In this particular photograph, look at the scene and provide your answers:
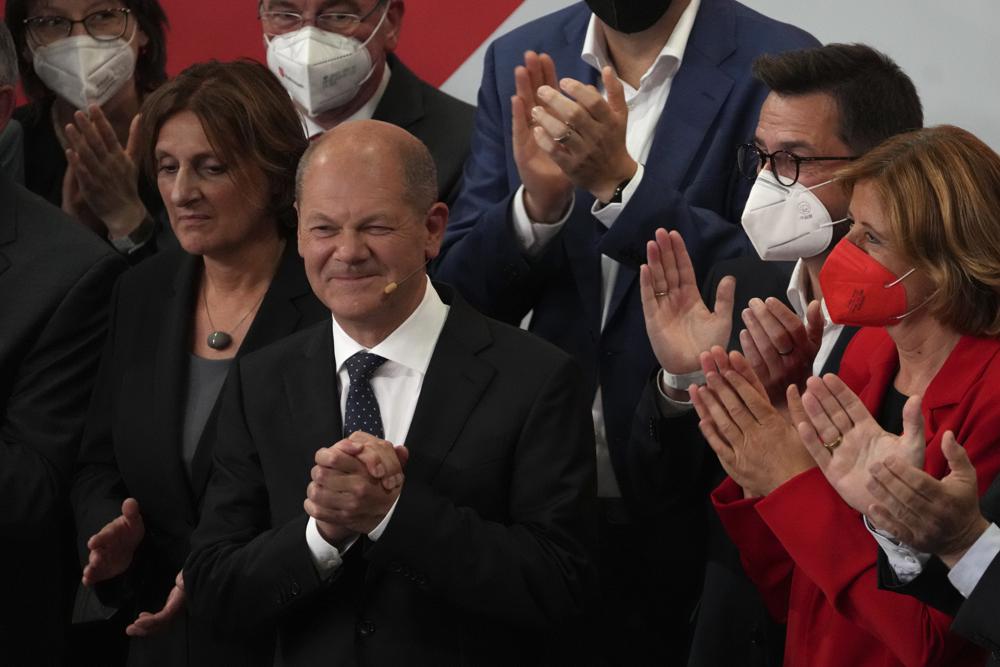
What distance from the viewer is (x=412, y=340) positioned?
3.16m

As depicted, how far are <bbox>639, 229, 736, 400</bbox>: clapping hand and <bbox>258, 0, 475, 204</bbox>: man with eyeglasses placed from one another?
1.01m

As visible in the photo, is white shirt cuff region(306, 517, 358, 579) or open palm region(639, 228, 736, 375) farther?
open palm region(639, 228, 736, 375)

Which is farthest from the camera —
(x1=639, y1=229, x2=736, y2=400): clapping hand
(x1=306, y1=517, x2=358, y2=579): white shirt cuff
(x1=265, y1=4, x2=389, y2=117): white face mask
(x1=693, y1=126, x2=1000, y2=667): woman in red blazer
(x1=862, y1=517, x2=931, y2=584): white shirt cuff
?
(x1=265, y1=4, x2=389, y2=117): white face mask

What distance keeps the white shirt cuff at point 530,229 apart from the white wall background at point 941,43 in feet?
3.83

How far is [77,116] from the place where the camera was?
4.16 metres

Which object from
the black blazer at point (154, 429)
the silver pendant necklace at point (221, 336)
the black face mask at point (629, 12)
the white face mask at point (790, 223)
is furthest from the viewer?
the black face mask at point (629, 12)

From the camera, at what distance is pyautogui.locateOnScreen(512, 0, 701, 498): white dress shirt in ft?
11.9

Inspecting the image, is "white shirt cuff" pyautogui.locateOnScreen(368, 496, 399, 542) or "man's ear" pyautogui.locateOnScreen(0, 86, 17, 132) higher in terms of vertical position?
"white shirt cuff" pyautogui.locateOnScreen(368, 496, 399, 542)

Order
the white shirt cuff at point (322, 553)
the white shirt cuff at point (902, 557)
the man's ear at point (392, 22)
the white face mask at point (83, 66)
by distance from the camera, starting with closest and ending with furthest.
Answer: the white shirt cuff at point (902, 557) < the white shirt cuff at point (322, 553) < the man's ear at point (392, 22) < the white face mask at point (83, 66)

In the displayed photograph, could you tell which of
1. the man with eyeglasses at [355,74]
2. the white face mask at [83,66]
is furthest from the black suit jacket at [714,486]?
the white face mask at [83,66]

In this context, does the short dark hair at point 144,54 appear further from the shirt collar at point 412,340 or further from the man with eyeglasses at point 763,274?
the man with eyeglasses at point 763,274

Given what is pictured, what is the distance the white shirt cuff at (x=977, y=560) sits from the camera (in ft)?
8.32

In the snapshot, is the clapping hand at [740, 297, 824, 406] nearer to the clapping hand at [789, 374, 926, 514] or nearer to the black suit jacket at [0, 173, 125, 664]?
the clapping hand at [789, 374, 926, 514]

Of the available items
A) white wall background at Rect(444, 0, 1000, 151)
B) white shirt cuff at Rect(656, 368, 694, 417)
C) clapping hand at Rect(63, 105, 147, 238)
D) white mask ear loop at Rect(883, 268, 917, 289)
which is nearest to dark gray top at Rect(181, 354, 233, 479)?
clapping hand at Rect(63, 105, 147, 238)
